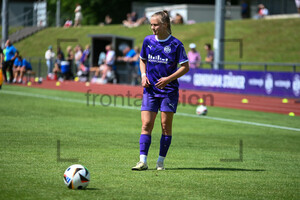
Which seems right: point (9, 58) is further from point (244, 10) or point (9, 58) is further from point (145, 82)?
point (145, 82)

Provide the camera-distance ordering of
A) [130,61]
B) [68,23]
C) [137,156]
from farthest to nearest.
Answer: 1. [68,23]
2. [130,61]
3. [137,156]

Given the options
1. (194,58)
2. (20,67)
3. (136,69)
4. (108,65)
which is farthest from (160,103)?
(20,67)

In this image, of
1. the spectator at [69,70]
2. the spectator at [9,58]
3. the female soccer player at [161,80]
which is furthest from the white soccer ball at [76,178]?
the spectator at [69,70]

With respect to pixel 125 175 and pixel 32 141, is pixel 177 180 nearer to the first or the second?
pixel 125 175

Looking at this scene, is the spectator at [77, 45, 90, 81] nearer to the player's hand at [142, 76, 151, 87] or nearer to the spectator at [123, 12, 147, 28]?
the spectator at [123, 12, 147, 28]

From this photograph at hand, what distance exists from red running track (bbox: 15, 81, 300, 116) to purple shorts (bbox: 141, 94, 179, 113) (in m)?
12.3

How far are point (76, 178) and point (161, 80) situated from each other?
2126 mm

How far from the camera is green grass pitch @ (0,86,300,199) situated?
6.28 m

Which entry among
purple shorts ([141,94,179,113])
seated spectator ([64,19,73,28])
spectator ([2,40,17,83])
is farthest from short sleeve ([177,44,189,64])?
seated spectator ([64,19,73,28])

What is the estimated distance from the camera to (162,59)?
7.69 m

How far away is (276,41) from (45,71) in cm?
1555

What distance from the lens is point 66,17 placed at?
5947cm

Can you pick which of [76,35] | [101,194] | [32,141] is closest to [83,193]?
[101,194]

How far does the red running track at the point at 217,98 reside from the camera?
19844mm
